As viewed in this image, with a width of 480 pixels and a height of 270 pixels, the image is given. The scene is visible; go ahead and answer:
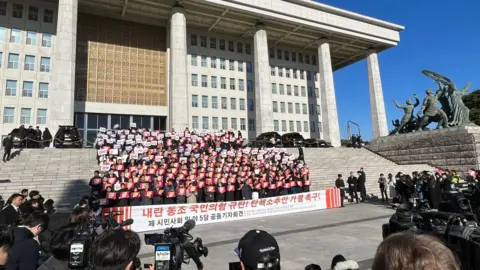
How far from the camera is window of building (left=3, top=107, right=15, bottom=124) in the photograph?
3209 cm

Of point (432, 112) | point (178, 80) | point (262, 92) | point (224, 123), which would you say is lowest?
point (432, 112)

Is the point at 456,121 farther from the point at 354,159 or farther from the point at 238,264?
the point at 238,264

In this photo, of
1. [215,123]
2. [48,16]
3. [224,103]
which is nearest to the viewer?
[48,16]

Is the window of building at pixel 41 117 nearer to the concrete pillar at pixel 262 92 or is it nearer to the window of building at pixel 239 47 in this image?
the concrete pillar at pixel 262 92

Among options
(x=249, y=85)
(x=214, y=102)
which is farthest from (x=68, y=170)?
(x=249, y=85)

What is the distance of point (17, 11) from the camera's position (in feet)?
111

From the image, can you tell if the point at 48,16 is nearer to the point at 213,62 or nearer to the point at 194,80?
the point at 194,80

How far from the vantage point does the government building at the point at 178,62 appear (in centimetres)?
3322

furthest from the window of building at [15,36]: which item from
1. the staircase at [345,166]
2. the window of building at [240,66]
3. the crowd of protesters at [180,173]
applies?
the staircase at [345,166]

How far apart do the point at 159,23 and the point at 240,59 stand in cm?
1250

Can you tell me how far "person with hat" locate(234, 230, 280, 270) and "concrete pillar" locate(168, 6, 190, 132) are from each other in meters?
32.5

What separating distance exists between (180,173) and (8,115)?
2799cm

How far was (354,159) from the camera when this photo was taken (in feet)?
90.8

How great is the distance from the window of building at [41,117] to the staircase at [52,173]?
17461mm
